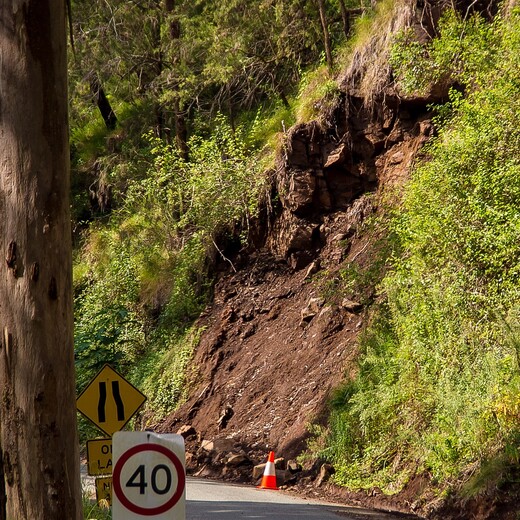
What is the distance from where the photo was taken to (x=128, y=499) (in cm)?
559

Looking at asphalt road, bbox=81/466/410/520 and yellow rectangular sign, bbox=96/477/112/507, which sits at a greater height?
yellow rectangular sign, bbox=96/477/112/507

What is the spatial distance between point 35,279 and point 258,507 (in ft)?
25.4

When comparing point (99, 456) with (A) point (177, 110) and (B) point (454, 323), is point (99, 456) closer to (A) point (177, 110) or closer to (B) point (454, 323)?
(B) point (454, 323)

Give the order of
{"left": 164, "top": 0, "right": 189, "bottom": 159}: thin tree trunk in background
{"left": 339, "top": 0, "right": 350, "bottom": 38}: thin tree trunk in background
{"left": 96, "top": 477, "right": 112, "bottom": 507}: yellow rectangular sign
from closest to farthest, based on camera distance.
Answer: {"left": 96, "top": 477, "right": 112, "bottom": 507}: yellow rectangular sign
{"left": 339, "top": 0, "right": 350, "bottom": 38}: thin tree trunk in background
{"left": 164, "top": 0, "right": 189, "bottom": 159}: thin tree trunk in background

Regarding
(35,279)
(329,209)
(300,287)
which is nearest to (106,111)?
(329,209)

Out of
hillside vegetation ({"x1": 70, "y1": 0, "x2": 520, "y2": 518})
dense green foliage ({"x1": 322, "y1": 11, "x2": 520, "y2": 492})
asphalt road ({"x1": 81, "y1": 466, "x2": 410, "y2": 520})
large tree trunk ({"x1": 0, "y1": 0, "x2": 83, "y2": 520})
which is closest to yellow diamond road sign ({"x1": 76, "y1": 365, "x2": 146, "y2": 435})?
asphalt road ({"x1": 81, "y1": 466, "x2": 410, "y2": 520})

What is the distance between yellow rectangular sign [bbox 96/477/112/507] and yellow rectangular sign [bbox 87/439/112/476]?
13cm

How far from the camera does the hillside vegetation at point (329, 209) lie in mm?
15062

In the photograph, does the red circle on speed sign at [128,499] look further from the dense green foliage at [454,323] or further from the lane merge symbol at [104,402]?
the dense green foliage at [454,323]

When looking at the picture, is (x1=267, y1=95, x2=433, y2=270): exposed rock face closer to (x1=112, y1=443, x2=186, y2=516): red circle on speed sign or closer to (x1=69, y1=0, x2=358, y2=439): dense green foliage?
(x1=69, y1=0, x2=358, y2=439): dense green foliage

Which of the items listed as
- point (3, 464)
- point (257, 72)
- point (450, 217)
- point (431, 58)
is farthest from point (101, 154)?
point (3, 464)

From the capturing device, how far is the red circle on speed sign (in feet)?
18.3

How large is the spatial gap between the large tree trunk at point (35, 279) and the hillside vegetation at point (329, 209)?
7.49 meters

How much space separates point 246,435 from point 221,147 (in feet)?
34.4
